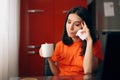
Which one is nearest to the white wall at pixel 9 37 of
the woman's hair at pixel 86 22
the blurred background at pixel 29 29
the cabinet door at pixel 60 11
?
the blurred background at pixel 29 29

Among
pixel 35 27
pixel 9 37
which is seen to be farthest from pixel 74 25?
pixel 9 37

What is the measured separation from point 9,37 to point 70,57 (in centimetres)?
64

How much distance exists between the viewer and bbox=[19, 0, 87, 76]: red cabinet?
2.04m

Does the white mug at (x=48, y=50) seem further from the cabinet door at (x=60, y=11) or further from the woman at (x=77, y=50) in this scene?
the cabinet door at (x=60, y=11)

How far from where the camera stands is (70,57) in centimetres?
169

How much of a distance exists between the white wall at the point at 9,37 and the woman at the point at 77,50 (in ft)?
1.44

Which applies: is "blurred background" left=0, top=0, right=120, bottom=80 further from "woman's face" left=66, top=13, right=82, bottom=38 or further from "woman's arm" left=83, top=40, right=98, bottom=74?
"woman's arm" left=83, top=40, right=98, bottom=74

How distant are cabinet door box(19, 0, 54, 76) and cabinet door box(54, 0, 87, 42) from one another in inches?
2.0

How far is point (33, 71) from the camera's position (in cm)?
207

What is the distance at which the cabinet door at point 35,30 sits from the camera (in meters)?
2.05

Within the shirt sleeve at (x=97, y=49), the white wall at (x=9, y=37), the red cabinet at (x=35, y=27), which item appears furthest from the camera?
the red cabinet at (x=35, y=27)

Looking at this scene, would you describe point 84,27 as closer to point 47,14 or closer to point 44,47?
point 44,47

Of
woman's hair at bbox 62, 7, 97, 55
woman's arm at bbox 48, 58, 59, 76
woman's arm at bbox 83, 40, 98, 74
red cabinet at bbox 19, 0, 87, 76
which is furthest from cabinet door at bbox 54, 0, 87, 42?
woman's arm at bbox 83, 40, 98, 74

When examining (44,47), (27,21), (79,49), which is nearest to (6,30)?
(27,21)
